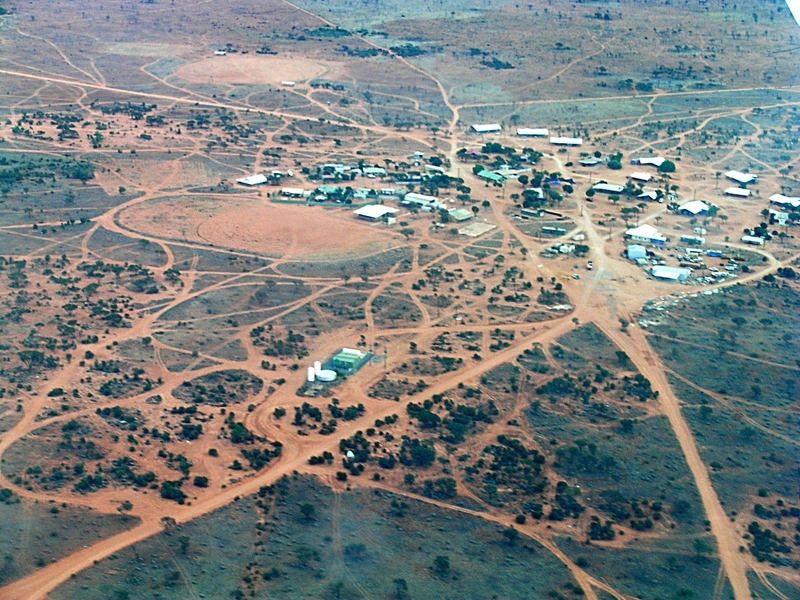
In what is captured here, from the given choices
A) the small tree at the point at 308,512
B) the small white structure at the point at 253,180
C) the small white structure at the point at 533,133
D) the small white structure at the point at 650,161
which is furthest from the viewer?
the small white structure at the point at 533,133

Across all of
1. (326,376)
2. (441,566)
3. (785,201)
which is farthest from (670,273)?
(441,566)

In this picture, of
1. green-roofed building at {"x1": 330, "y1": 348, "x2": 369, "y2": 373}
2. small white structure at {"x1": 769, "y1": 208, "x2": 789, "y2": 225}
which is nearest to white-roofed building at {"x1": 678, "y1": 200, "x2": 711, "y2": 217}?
small white structure at {"x1": 769, "y1": 208, "x2": 789, "y2": 225}

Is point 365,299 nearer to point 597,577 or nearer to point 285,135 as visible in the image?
point 597,577

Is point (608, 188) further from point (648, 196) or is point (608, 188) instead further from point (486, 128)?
point (486, 128)

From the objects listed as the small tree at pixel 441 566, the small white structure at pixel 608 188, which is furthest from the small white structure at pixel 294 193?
the small tree at pixel 441 566

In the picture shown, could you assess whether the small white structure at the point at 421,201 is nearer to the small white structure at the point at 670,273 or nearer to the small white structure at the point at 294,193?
the small white structure at the point at 294,193

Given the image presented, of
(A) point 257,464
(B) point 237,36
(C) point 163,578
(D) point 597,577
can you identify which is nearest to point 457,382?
(A) point 257,464
